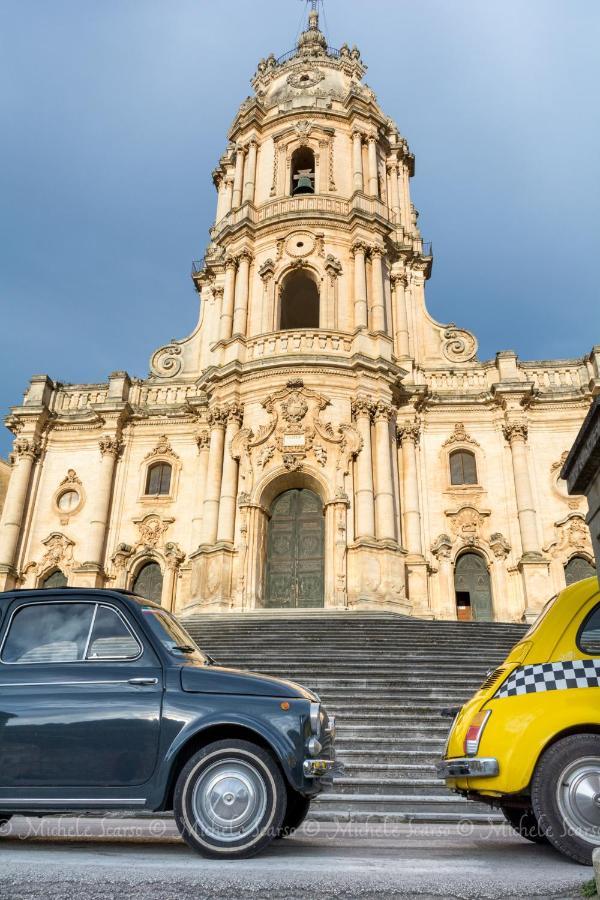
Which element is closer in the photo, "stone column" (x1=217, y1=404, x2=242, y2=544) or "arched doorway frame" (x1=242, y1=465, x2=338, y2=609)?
"arched doorway frame" (x1=242, y1=465, x2=338, y2=609)

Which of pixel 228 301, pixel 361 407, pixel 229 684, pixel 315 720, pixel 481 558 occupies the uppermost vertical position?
pixel 228 301

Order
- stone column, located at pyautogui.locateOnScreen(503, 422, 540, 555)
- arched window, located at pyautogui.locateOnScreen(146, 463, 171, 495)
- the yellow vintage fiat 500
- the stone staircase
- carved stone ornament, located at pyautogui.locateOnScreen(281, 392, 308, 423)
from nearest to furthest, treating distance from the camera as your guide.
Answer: the yellow vintage fiat 500 < the stone staircase < stone column, located at pyautogui.locateOnScreen(503, 422, 540, 555) < carved stone ornament, located at pyautogui.locateOnScreen(281, 392, 308, 423) < arched window, located at pyautogui.locateOnScreen(146, 463, 171, 495)

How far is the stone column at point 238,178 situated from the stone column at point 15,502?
1187 centimetres

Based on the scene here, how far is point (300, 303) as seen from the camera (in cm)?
2830

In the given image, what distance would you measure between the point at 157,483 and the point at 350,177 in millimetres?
13734

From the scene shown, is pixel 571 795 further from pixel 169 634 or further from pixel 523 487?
pixel 523 487

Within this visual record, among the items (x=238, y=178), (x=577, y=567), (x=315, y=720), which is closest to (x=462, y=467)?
(x=577, y=567)

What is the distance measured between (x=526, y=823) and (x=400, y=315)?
71.2ft

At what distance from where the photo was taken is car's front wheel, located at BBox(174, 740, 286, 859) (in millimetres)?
4293

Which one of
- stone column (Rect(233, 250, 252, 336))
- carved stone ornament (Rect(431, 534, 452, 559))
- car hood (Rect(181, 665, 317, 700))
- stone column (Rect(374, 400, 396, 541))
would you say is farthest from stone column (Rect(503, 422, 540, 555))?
car hood (Rect(181, 665, 317, 700))

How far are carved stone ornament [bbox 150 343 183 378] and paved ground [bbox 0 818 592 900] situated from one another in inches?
848

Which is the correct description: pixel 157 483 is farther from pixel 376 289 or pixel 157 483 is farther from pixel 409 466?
pixel 376 289

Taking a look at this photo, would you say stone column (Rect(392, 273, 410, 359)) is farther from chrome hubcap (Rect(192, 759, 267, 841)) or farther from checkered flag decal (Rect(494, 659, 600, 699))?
chrome hubcap (Rect(192, 759, 267, 841))

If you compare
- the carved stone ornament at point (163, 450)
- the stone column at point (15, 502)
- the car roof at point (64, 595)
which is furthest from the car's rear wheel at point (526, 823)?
the stone column at point (15, 502)
